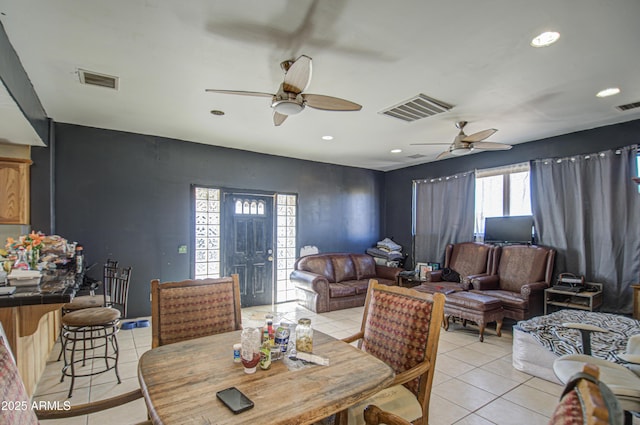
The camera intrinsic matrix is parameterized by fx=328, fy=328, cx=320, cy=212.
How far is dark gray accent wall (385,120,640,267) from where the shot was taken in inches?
173

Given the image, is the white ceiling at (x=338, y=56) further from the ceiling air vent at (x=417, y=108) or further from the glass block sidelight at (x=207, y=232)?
the glass block sidelight at (x=207, y=232)

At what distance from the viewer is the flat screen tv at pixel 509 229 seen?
199 inches

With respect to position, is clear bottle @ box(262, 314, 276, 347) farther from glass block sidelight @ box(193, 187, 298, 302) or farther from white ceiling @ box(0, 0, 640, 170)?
glass block sidelight @ box(193, 187, 298, 302)

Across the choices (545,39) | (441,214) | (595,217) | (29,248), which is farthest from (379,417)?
(441,214)

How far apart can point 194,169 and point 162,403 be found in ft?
15.3

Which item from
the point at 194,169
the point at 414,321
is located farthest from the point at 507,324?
the point at 194,169

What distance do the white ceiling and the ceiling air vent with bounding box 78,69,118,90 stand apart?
0.24 ft

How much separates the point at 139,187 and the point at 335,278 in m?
3.68

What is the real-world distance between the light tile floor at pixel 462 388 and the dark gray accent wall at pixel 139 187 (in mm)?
1252

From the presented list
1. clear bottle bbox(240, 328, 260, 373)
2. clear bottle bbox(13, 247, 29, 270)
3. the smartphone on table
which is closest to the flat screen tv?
clear bottle bbox(240, 328, 260, 373)

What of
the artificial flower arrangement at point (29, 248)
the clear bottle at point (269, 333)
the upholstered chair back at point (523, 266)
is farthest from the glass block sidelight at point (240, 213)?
the clear bottle at point (269, 333)

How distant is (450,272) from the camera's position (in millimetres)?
5633

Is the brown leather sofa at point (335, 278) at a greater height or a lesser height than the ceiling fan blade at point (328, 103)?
lesser

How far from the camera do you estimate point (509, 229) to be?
5.25 meters
